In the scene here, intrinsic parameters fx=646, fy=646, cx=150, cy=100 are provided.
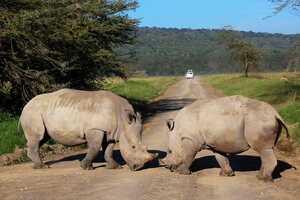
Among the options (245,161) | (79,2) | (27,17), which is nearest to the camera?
(245,161)

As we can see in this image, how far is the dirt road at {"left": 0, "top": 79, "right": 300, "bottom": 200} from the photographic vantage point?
33.6 feet

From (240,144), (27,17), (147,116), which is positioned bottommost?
(147,116)

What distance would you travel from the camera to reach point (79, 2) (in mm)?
22906

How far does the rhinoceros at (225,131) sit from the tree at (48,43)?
7.41 metres

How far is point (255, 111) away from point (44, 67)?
10669mm

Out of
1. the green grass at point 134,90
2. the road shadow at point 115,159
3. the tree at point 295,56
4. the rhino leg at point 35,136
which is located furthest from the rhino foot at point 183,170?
the green grass at point 134,90

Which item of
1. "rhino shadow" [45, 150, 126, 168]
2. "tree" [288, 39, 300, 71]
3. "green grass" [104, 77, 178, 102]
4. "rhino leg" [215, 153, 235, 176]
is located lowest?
"green grass" [104, 77, 178, 102]

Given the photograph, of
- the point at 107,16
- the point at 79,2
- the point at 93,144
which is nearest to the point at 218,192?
the point at 93,144

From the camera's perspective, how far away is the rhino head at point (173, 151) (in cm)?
1236

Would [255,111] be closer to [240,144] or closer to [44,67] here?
[240,144]

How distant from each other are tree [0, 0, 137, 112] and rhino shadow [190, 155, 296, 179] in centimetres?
702

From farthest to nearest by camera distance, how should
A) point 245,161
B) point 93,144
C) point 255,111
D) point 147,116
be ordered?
point 147,116, point 245,161, point 93,144, point 255,111

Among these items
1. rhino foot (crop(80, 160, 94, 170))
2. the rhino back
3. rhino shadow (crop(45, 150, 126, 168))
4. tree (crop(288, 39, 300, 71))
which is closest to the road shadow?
rhino shadow (crop(45, 150, 126, 168))

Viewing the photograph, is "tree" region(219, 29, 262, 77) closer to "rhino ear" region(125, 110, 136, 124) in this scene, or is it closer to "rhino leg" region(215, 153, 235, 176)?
"rhino ear" region(125, 110, 136, 124)
